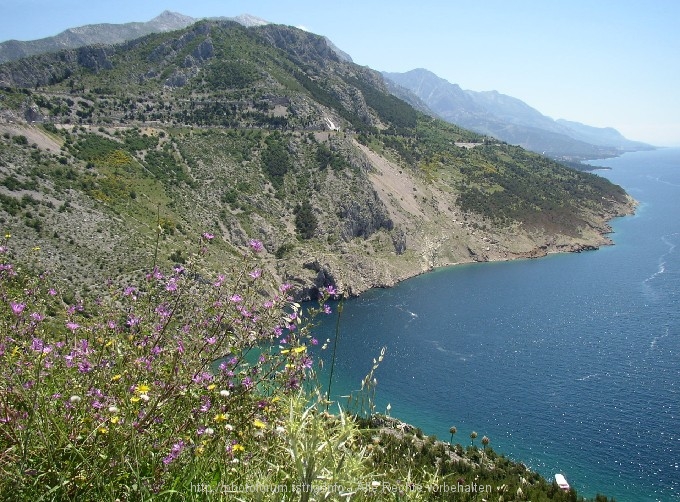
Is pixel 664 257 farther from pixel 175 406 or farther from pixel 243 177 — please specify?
pixel 175 406

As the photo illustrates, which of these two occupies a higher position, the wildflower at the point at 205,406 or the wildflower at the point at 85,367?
the wildflower at the point at 85,367

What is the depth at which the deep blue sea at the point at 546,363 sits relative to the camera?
3315cm

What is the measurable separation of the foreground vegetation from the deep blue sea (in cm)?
3243

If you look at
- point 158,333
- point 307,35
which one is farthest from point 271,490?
point 307,35

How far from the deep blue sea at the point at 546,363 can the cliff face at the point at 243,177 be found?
10.0 metres

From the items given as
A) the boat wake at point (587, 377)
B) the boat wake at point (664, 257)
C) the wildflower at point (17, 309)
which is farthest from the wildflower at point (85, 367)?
the boat wake at point (664, 257)

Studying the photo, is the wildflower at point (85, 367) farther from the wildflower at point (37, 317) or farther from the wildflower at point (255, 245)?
the wildflower at point (255, 245)

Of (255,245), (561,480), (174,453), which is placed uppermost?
(255,245)

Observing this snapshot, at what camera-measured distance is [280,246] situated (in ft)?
249

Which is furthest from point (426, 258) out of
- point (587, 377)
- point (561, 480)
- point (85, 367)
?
point (85, 367)

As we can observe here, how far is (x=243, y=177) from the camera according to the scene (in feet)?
270

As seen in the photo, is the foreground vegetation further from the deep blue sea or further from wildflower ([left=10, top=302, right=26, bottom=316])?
the deep blue sea

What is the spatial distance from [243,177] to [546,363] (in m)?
57.5

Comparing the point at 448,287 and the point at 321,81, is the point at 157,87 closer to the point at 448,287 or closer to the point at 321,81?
the point at 321,81
